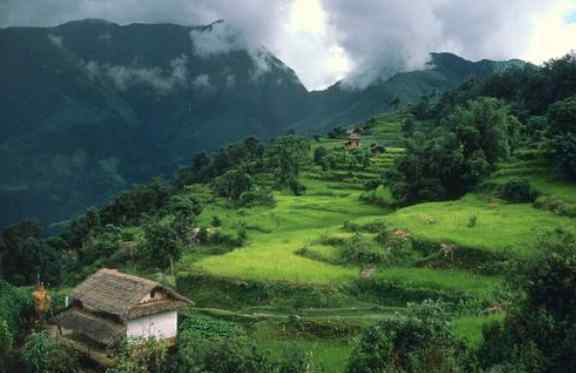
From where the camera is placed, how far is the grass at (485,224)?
28016 mm

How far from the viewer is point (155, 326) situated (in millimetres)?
23594

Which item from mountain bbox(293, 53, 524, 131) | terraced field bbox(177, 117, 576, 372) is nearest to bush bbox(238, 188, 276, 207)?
terraced field bbox(177, 117, 576, 372)

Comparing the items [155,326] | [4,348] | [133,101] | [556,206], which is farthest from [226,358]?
[133,101]

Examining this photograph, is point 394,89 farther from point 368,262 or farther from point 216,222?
point 368,262

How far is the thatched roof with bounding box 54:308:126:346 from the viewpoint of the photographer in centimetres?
2259

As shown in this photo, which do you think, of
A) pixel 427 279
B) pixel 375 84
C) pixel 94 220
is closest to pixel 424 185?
pixel 427 279

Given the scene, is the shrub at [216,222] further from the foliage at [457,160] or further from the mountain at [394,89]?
the mountain at [394,89]

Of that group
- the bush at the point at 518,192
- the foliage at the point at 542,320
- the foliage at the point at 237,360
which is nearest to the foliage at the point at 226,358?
the foliage at the point at 237,360

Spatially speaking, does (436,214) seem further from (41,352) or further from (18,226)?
(18,226)

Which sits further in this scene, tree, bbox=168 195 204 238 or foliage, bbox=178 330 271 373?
tree, bbox=168 195 204 238

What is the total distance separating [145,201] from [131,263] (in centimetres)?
Result: 3002

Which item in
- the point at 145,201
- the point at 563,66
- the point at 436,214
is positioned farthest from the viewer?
the point at 145,201

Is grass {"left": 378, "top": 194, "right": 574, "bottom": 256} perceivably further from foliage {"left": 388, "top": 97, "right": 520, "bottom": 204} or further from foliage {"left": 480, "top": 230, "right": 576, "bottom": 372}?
foliage {"left": 480, "top": 230, "right": 576, "bottom": 372}

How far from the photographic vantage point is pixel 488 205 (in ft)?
120
